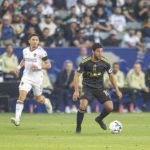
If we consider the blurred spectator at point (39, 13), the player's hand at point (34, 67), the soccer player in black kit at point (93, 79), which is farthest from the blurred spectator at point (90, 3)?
Result: the soccer player in black kit at point (93, 79)

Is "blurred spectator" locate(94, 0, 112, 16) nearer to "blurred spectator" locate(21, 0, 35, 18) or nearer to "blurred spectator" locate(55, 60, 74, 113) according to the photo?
"blurred spectator" locate(21, 0, 35, 18)

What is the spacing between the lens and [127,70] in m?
28.9

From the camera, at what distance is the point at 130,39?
29.6 metres

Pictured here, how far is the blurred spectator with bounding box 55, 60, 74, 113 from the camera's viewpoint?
2741cm

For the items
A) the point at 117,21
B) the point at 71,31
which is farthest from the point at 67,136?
the point at 117,21

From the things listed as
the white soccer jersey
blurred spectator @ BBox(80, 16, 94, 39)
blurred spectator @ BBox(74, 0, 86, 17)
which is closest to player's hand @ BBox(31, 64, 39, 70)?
the white soccer jersey

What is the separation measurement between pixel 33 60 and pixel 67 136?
4339 millimetres

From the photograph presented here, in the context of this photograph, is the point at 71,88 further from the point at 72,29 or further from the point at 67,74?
the point at 72,29

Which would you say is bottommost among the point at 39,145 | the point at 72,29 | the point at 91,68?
the point at 39,145

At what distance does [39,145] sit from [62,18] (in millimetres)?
16476

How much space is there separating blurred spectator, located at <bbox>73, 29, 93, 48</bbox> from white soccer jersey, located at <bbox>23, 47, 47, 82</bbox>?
818 centimetres

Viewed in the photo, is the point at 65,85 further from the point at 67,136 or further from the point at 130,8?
the point at 67,136

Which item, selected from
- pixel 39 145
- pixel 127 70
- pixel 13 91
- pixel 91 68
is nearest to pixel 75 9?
pixel 127 70

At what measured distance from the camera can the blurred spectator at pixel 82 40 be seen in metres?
28.7
